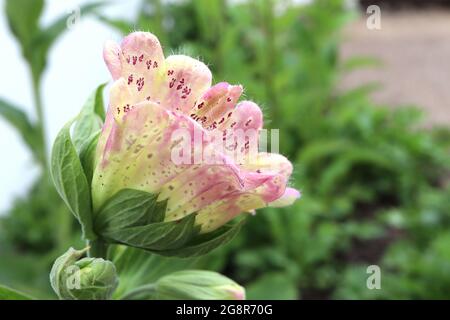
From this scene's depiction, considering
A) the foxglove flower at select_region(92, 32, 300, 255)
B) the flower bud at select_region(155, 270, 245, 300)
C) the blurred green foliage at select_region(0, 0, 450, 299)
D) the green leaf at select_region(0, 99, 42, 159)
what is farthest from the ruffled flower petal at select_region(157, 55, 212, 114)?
the blurred green foliage at select_region(0, 0, 450, 299)

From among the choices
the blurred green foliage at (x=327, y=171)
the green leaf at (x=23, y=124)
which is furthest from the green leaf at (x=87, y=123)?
the blurred green foliage at (x=327, y=171)

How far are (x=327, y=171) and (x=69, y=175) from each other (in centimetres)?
143

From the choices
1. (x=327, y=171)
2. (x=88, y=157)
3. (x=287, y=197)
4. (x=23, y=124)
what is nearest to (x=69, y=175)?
(x=88, y=157)

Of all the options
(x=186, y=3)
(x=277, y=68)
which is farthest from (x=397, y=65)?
(x=277, y=68)

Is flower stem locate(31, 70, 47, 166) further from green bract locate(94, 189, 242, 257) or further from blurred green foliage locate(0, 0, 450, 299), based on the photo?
green bract locate(94, 189, 242, 257)

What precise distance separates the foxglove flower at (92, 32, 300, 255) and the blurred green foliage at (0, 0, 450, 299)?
877 mm

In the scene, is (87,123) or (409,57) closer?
(87,123)

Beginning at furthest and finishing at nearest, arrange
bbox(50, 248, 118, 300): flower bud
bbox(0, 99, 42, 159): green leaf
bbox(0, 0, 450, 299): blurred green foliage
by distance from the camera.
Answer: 1. bbox(0, 0, 450, 299): blurred green foliage
2. bbox(0, 99, 42, 159): green leaf
3. bbox(50, 248, 118, 300): flower bud

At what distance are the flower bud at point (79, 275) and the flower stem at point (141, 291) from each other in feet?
0.19

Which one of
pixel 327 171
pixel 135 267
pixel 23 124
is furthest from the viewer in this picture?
pixel 327 171

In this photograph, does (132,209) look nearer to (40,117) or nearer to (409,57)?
(40,117)

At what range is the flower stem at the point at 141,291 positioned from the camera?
16.8 inches

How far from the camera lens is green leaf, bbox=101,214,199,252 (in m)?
0.37

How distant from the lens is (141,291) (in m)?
0.43
